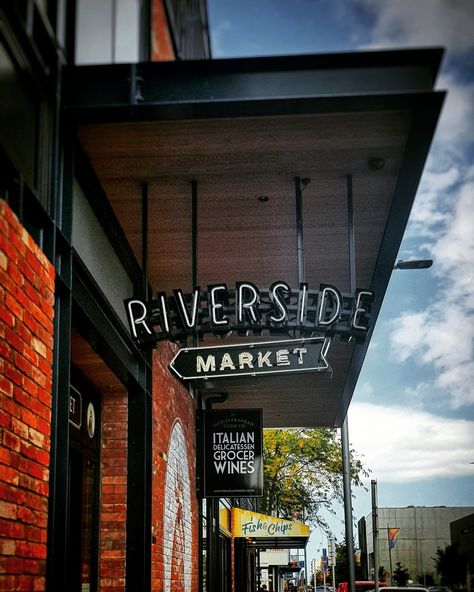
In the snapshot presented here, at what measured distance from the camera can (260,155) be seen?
265 inches

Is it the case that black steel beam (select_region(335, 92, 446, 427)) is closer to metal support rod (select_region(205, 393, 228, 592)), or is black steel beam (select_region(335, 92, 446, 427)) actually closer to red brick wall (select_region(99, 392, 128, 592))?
red brick wall (select_region(99, 392, 128, 592))

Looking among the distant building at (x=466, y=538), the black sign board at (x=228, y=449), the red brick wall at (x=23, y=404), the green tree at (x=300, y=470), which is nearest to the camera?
the red brick wall at (x=23, y=404)

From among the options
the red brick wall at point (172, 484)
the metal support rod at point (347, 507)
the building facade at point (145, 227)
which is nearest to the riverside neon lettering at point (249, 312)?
the building facade at point (145, 227)

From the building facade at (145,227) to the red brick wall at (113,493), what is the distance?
2 cm

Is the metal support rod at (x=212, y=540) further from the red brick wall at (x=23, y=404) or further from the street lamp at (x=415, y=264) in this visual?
the red brick wall at (x=23, y=404)

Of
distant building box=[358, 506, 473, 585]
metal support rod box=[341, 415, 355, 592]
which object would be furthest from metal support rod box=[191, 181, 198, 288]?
metal support rod box=[341, 415, 355, 592]

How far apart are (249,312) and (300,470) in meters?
28.7

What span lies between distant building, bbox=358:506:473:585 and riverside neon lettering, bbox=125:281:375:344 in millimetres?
1728

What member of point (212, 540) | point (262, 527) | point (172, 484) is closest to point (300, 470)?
point (262, 527)

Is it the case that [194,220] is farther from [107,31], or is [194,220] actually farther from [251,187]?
[107,31]

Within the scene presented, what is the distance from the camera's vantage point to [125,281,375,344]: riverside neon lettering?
6895 mm

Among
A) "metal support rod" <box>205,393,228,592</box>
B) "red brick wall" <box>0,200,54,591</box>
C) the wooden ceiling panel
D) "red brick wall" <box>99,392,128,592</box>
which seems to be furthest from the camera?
"metal support rod" <box>205,393,228,592</box>

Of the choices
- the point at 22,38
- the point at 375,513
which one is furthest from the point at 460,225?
the point at 22,38

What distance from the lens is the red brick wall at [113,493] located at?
864cm
